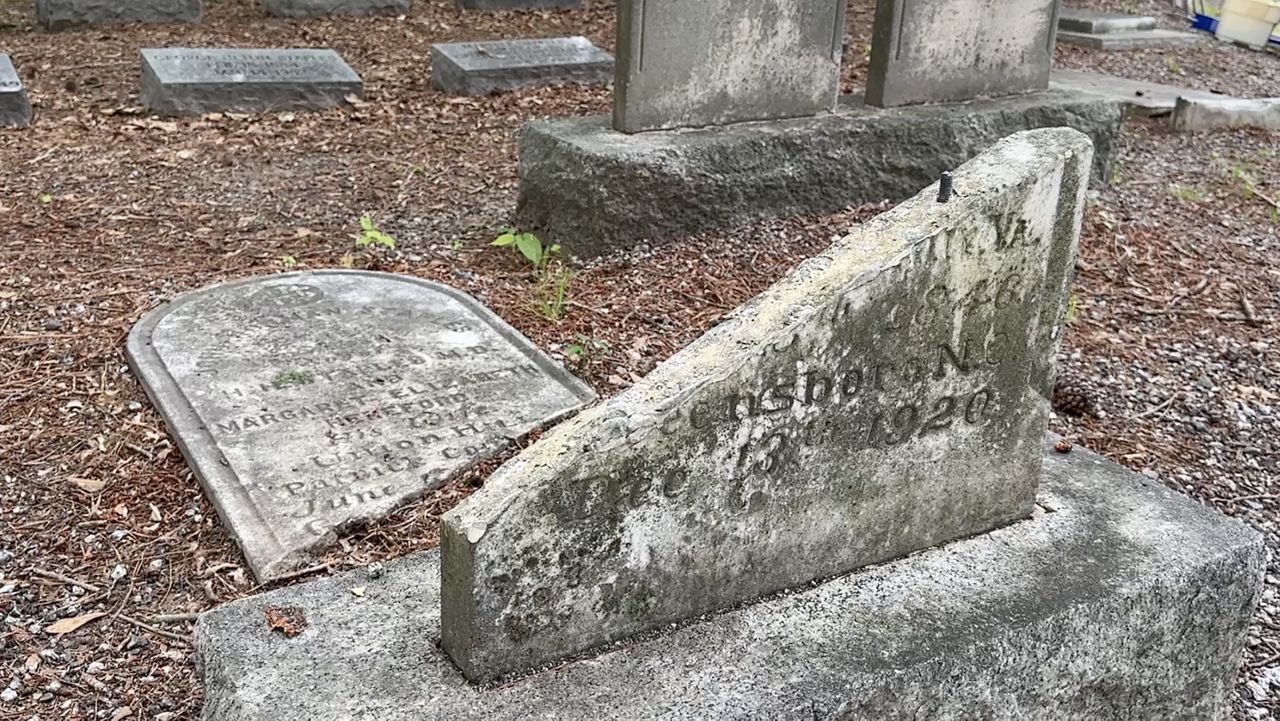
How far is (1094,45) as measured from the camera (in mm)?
10188

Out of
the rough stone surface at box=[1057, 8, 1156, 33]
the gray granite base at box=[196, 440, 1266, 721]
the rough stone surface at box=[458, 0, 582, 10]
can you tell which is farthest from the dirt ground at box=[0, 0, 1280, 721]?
the rough stone surface at box=[1057, 8, 1156, 33]

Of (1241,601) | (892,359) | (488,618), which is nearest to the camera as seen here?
(488,618)

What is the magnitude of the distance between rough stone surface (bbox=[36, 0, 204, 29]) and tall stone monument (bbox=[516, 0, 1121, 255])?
5.48m

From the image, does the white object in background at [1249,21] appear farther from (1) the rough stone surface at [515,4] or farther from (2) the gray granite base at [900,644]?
(2) the gray granite base at [900,644]

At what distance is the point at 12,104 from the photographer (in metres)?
6.13

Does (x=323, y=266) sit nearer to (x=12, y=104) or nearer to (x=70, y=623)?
(x=70, y=623)

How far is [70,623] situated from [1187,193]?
17.6 ft

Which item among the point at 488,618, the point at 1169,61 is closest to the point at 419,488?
the point at 488,618

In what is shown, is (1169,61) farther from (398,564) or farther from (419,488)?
(398,564)

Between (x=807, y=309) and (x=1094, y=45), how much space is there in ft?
A: 31.3

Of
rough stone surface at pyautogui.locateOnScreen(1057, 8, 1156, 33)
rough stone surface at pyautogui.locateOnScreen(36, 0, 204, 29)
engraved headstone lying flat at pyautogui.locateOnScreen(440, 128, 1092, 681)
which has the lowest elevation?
rough stone surface at pyautogui.locateOnScreen(36, 0, 204, 29)

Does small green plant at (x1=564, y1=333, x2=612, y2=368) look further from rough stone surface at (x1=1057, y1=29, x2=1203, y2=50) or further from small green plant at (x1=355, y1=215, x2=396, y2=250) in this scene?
rough stone surface at (x1=1057, y1=29, x2=1203, y2=50)

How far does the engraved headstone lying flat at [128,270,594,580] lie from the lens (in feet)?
9.42

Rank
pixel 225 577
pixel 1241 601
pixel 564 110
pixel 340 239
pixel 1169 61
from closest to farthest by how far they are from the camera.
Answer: pixel 1241 601
pixel 225 577
pixel 340 239
pixel 564 110
pixel 1169 61
